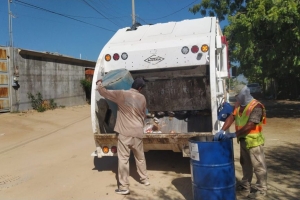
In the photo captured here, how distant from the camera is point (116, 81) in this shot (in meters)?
4.91

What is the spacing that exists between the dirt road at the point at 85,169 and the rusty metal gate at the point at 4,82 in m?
2.10

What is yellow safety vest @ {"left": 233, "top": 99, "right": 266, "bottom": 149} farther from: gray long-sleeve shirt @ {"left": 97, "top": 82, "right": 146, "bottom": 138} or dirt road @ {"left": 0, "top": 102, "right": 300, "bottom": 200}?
gray long-sleeve shirt @ {"left": 97, "top": 82, "right": 146, "bottom": 138}

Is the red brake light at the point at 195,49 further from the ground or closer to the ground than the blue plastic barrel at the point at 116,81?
further from the ground

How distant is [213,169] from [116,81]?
199 centimetres

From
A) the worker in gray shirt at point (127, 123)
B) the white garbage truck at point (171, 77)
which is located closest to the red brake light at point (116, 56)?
the white garbage truck at point (171, 77)

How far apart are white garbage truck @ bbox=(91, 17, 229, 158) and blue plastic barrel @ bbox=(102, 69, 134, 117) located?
15 centimetres

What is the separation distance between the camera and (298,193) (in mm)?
4309

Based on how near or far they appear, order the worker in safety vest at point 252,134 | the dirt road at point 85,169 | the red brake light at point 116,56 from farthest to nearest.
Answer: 1. the red brake light at point 116,56
2. the dirt road at point 85,169
3. the worker in safety vest at point 252,134

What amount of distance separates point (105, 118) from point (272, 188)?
273 centimetres

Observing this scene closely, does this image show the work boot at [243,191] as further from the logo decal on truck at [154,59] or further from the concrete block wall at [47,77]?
the concrete block wall at [47,77]

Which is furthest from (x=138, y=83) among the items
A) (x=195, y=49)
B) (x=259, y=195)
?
(x=259, y=195)

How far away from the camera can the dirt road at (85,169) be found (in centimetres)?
459

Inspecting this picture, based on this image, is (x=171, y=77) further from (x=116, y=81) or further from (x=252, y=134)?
(x=252, y=134)

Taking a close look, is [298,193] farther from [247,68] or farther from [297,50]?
[247,68]
